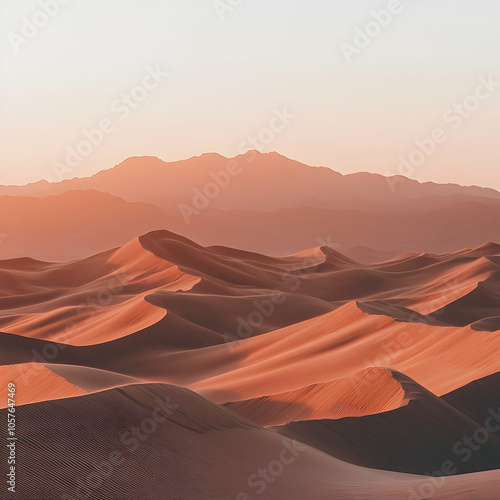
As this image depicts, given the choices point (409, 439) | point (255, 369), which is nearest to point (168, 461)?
point (409, 439)

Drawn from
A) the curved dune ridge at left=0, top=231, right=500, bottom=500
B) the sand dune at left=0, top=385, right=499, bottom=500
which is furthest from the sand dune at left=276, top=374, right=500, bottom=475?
the sand dune at left=0, top=385, right=499, bottom=500

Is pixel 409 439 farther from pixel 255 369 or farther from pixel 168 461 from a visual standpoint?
pixel 255 369

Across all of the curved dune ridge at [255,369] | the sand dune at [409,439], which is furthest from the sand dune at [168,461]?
the sand dune at [409,439]

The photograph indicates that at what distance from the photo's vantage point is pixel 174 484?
848 centimetres

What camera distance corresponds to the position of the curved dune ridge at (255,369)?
29.8 feet

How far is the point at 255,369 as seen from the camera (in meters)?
22.0

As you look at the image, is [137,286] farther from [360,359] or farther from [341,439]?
[341,439]

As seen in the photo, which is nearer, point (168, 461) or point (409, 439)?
point (168, 461)

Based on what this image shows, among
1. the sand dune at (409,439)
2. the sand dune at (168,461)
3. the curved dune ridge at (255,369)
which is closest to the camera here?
the sand dune at (168,461)

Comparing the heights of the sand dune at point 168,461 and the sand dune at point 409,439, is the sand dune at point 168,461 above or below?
above

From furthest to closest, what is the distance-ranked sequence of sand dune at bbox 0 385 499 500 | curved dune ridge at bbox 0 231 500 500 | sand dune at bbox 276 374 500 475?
sand dune at bbox 276 374 500 475 → curved dune ridge at bbox 0 231 500 500 → sand dune at bbox 0 385 499 500

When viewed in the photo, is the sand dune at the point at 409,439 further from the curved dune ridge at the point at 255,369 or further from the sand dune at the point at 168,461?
the sand dune at the point at 168,461

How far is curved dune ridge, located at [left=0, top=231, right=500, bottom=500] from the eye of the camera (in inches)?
357

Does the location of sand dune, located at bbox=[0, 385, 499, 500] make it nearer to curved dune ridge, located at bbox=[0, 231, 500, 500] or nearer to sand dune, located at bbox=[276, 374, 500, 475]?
curved dune ridge, located at bbox=[0, 231, 500, 500]
